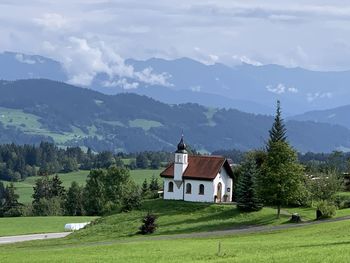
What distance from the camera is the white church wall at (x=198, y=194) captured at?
8319cm

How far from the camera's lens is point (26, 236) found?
80250 mm

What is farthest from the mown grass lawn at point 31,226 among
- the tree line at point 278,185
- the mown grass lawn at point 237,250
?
the mown grass lawn at point 237,250

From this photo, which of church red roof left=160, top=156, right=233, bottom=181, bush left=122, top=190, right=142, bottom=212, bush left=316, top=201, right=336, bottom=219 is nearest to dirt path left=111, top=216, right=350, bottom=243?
bush left=316, top=201, right=336, bottom=219

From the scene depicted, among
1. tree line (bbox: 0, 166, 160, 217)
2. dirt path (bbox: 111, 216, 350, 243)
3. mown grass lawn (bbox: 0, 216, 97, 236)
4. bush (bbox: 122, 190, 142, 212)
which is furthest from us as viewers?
tree line (bbox: 0, 166, 160, 217)

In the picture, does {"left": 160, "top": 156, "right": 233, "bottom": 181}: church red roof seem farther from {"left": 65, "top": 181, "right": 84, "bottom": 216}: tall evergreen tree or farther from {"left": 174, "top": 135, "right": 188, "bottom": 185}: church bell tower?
{"left": 65, "top": 181, "right": 84, "bottom": 216}: tall evergreen tree

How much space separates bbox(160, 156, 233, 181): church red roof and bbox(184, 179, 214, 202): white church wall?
577 mm

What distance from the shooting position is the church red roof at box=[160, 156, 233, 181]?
83750 mm

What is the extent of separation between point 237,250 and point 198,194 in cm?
4123

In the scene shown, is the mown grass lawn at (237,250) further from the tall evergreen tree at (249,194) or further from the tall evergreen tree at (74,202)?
the tall evergreen tree at (74,202)

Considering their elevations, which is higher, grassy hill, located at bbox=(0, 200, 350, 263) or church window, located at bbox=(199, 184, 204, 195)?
church window, located at bbox=(199, 184, 204, 195)

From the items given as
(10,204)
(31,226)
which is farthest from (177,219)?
(10,204)

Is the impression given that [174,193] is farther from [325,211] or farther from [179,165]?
[325,211]

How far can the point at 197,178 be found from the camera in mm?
83688

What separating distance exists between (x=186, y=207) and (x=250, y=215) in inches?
396
